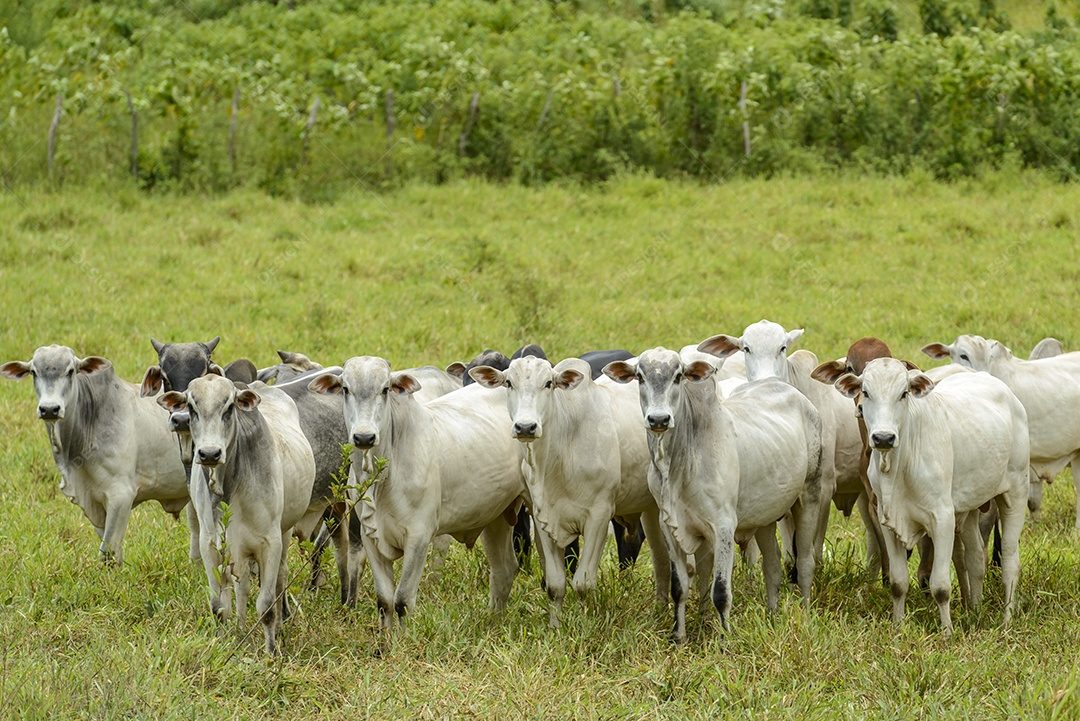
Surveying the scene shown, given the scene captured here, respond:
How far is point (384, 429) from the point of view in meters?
6.16

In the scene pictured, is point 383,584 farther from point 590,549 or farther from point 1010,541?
point 1010,541

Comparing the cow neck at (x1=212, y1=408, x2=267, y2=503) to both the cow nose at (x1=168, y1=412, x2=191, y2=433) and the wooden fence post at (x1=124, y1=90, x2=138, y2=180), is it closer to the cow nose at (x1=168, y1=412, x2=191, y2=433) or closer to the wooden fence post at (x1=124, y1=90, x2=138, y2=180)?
the cow nose at (x1=168, y1=412, x2=191, y2=433)

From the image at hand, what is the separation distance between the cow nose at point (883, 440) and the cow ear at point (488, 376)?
1.81 m

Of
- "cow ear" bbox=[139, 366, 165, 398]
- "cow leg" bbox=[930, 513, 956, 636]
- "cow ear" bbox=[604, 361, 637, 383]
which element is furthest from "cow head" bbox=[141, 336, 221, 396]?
"cow leg" bbox=[930, 513, 956, 636]

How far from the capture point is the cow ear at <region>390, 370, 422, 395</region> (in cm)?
632

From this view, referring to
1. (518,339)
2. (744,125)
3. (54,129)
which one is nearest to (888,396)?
(518,339)

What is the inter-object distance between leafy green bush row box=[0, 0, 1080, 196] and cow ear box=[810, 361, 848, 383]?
1133 centimetres

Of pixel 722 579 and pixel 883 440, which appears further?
pixel 722 579

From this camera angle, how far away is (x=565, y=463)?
6465mm

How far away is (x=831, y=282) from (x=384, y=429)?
8754 millimetres

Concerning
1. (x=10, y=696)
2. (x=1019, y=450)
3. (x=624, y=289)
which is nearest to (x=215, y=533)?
(x=10, y=696)

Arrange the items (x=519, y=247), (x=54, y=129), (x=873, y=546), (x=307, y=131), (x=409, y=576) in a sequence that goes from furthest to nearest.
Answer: (x=307, y=131)
(x=54, y=129)
(x=519, y=247)
(x=873, y=546)
(x=409, y=576)

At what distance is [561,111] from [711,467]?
1307cm

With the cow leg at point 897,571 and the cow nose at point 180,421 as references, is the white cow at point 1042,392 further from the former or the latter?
the cow nose at point 180,421
